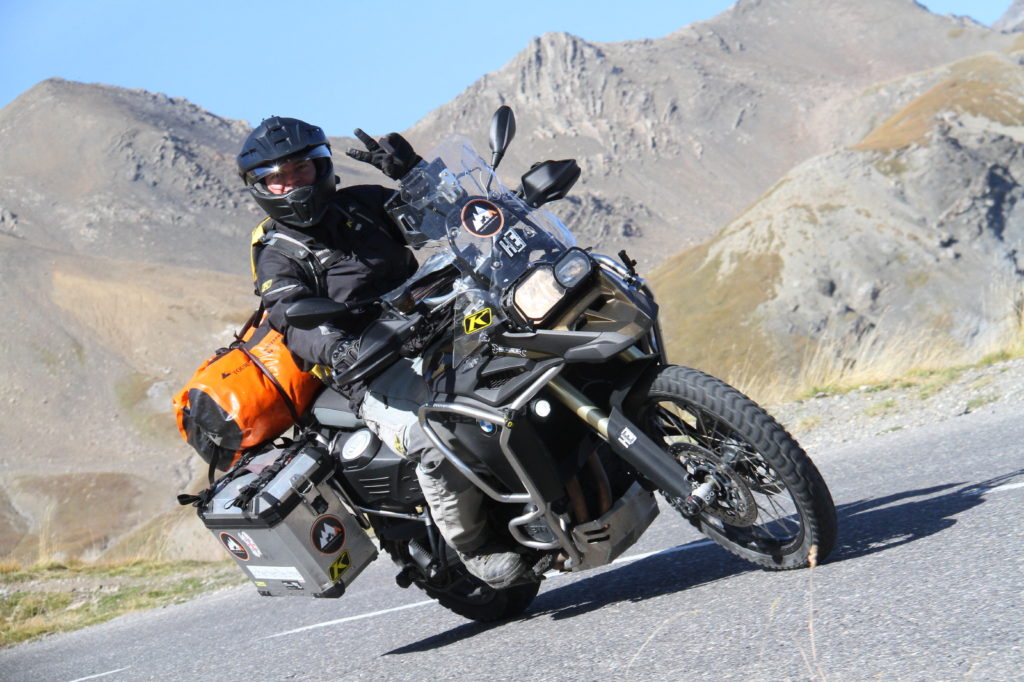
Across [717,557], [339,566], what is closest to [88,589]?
[339,566]

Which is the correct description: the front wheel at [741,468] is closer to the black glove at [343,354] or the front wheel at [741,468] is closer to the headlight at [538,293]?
the headlight at [538,293]

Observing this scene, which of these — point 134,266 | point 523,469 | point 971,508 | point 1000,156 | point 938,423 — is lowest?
point 1000,156

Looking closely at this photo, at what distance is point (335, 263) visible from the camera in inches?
225

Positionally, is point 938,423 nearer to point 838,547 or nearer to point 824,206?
point 838,547

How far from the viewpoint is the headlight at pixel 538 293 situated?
452 cm

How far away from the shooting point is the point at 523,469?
4.79 m

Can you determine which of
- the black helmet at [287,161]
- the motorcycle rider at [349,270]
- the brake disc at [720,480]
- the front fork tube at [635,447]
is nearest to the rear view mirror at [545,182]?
the motorcycle rider at [349,270]

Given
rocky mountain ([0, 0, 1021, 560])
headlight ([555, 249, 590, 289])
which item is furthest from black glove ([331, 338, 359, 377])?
rocky mountain ([0, 0, 1021, 560])

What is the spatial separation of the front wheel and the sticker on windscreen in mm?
1012

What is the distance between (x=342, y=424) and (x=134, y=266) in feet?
432

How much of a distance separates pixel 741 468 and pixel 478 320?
1.31 m

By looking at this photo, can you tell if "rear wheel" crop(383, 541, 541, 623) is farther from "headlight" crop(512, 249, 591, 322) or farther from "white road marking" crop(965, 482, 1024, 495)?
"white road marking" crop(965, 482, 1024, 495)

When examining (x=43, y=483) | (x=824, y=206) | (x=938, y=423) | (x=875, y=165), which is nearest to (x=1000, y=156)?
(x=875, y=165)

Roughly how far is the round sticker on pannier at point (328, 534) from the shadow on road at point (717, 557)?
655 mm
